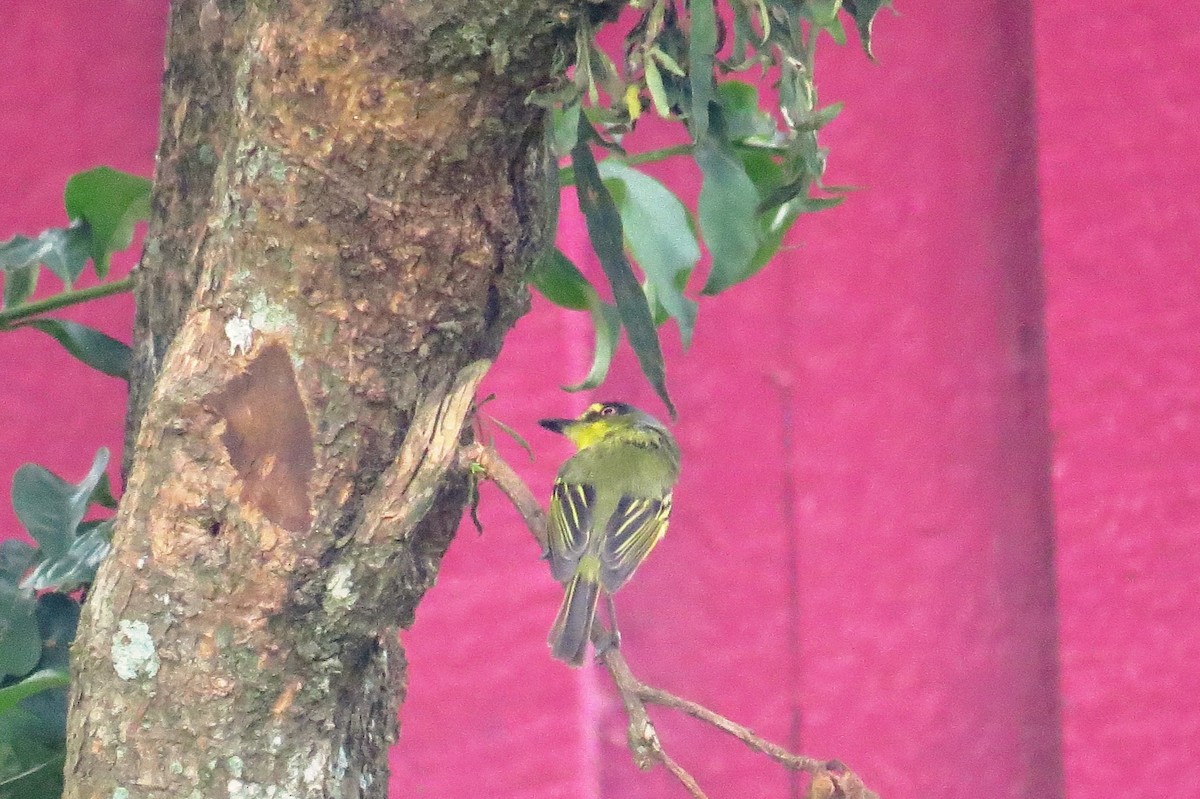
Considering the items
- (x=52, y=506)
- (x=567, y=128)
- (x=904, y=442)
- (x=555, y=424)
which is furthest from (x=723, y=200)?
(x=904, y=442)

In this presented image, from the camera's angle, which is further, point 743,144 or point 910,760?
point 910,760

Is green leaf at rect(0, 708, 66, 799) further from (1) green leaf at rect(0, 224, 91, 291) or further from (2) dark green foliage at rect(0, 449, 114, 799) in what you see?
(1) green leaf at rect(0, 224, 91, 291)

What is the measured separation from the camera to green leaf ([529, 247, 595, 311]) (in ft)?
5.11

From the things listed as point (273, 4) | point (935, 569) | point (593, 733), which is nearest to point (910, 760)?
point (935, 569)

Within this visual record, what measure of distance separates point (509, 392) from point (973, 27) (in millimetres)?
1102

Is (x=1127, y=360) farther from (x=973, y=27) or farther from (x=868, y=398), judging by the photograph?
(x=973, y=27)

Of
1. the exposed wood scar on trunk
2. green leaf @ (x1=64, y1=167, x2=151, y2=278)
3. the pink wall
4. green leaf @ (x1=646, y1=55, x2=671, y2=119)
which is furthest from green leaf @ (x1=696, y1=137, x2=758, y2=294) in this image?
the pink wall

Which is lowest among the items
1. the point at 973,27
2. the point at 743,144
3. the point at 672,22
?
the point at 672,22

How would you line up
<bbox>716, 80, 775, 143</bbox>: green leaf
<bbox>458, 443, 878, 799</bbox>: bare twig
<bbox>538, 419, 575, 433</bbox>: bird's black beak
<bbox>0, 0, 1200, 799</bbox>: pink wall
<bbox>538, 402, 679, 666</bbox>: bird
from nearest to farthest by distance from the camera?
<bbox>458, 443, 878, 799</bbox>: bare twig → <bbox>716, 80, 775, 143</bbox>: green leaf → <bbox>538, 402, 679, 666</bbox>: bird → <bbox>538, 419, 575, 433</bbox>: bird's black beak → <bbox>0, 0, 1200, 799</bbox>: pink wall

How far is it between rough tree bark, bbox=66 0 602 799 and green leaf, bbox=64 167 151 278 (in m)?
0.41

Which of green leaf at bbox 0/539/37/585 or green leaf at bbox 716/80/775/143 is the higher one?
green leaf at bbox 716/80/775/143

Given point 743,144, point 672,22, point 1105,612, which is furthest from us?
point 1105,612

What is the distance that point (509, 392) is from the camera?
2.36m

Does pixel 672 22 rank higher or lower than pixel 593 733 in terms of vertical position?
higher
